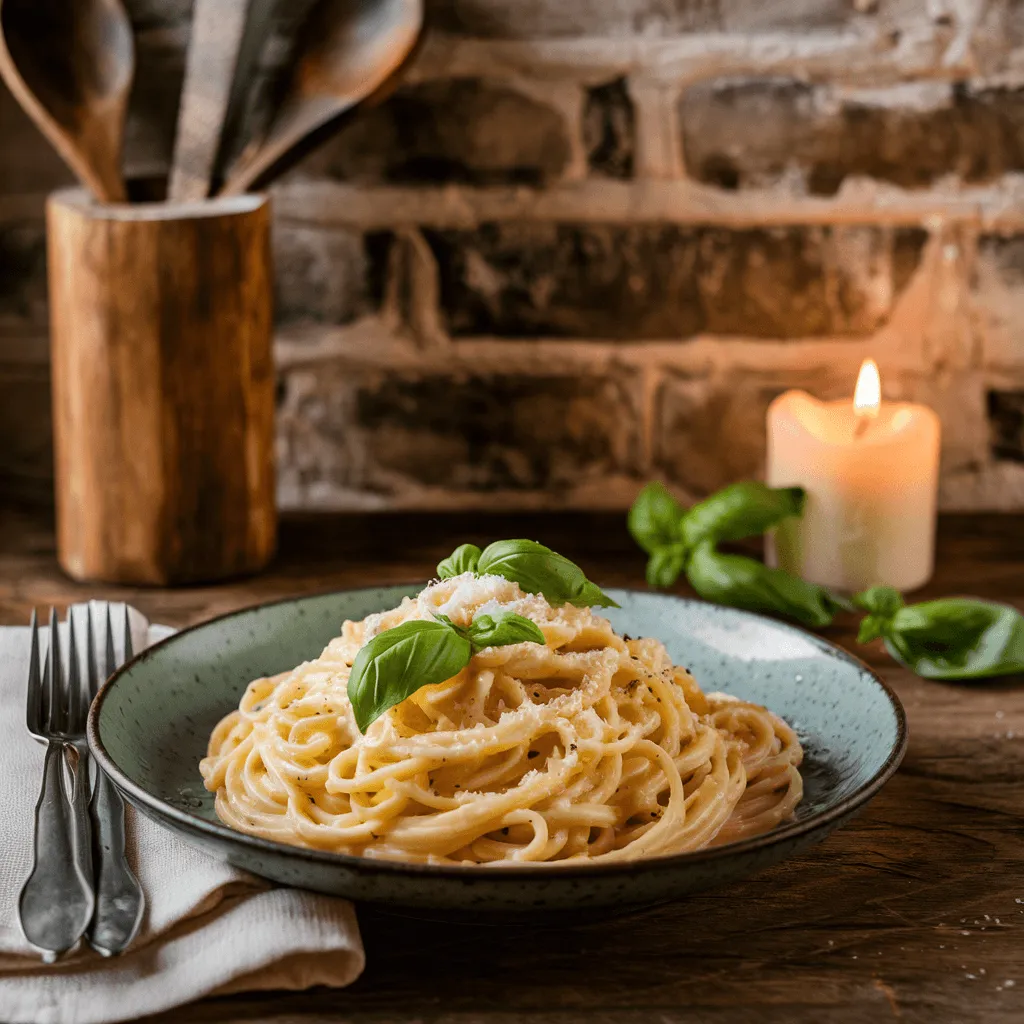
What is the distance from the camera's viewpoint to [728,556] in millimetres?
1496

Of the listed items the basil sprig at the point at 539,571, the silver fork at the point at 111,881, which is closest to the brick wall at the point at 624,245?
the basil sprig at the point at 539,571

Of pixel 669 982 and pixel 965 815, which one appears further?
pixel 965 815

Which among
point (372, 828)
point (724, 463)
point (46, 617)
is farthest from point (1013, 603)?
point (46, 617)

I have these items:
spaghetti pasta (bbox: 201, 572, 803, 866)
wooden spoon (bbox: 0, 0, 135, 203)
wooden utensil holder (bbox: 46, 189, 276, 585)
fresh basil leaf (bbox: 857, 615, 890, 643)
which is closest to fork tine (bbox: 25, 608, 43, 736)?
spaghetti pasta (bbox: 201, 572, 803, 866)

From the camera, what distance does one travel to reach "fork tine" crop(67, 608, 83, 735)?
110cm

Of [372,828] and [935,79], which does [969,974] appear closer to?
[372,828]

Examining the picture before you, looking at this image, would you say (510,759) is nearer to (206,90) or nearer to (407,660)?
(407,660)

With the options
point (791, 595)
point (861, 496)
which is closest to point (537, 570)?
point (791, 595)

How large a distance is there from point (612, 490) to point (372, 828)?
1.02 meters

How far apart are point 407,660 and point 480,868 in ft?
0.63

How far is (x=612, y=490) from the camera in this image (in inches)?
74.7

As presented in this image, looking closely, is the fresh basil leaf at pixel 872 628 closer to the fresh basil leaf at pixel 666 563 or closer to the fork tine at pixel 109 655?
the fresh basil leaf at pixel 666 563

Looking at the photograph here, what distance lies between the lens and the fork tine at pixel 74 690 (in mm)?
1104

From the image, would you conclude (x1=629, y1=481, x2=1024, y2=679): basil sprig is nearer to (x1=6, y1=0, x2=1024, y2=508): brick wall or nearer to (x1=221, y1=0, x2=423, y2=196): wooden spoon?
(x1=6, y1=0, x2=1024, y2=508): brick wall
